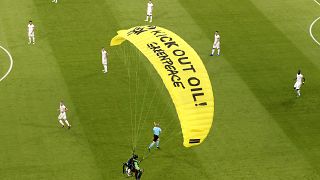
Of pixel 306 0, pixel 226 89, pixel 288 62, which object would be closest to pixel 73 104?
pixel 226 89

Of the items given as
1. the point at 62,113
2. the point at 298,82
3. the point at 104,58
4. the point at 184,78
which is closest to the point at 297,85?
the point at 298,82

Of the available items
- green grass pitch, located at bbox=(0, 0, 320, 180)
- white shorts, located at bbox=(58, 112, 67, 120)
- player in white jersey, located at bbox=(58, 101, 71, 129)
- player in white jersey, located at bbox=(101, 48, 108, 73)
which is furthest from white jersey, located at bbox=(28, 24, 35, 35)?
white shorts, located at bbox=(58, 112, 67, 120)

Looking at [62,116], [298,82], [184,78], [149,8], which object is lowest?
[62,116]

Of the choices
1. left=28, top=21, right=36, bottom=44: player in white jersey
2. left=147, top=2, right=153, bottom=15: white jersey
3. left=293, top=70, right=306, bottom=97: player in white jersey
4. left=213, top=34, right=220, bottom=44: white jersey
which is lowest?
left=293, top=70, right=306, bottom=97: player in white jersey

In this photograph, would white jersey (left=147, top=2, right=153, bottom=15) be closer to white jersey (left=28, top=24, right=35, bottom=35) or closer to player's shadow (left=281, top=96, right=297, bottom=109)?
white jersey (left=28, top=24, right=35, bottom=35)

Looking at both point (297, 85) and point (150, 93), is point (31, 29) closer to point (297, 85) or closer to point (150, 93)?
point (150, 93)

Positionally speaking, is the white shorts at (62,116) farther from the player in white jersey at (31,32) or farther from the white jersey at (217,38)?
the white jersey at (217,38)

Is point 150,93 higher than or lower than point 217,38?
lower
